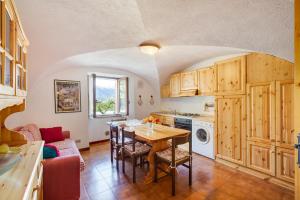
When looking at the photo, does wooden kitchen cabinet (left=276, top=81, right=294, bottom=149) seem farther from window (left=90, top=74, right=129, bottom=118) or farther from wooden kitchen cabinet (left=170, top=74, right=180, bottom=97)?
window (left=90, top=74, right=129, bottom=118)

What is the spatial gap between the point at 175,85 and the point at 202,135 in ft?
5.58

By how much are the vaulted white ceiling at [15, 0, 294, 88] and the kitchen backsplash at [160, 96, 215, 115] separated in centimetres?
209

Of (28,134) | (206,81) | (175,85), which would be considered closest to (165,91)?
(175,85)

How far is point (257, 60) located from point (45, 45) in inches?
133

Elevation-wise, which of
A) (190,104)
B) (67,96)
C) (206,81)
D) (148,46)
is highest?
(148,46)

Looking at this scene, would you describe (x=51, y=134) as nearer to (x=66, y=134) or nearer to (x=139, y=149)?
(x=66, y=134)

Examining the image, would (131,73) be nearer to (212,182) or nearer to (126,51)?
(126,51)

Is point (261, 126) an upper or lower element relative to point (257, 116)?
lower

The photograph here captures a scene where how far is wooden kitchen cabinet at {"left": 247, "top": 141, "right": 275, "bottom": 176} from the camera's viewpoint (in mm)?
2314

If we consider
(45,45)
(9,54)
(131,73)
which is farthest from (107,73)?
(9,54)

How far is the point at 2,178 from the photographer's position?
865mm

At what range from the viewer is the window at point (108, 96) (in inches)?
175

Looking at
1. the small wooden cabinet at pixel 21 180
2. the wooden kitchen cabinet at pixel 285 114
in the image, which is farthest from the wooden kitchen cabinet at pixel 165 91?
the small wooden cabinet at pixel 21 180

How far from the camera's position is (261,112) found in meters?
2.42
